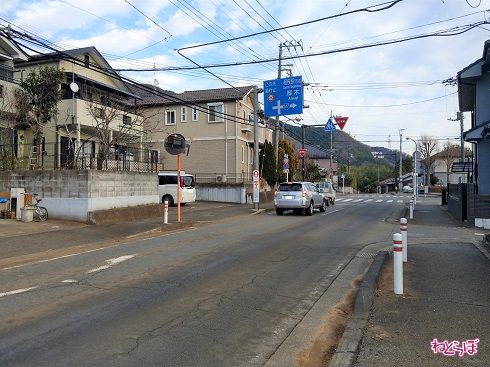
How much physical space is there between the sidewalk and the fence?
12.3m

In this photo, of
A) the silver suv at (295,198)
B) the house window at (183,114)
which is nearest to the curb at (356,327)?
the silver suv at (295,198)

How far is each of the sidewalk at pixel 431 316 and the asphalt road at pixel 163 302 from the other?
3.41 ft

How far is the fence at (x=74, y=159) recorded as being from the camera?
18.0m

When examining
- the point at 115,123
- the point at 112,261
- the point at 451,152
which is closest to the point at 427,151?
the point at 451,152

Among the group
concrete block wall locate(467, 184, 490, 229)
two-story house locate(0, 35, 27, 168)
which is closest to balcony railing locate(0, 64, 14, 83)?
two-story house locate(0, 35, 27, 168)

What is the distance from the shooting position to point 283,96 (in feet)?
84.1

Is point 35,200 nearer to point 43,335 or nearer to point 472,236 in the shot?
point 43,335

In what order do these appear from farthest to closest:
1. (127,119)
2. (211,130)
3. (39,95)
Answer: (211,130)
(127,119)
(39,95)

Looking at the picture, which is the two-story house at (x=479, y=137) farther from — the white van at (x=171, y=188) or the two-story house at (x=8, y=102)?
the two-story house at (x=8, y=102)

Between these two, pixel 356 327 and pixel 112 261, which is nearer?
pixel 356 327

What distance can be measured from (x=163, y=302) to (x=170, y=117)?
112ft

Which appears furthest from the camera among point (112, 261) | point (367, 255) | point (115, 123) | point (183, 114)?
point (183, 114)

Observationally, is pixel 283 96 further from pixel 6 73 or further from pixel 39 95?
pixel 6 73

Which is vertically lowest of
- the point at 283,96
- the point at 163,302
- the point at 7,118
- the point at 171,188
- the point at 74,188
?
the point at 163,302
